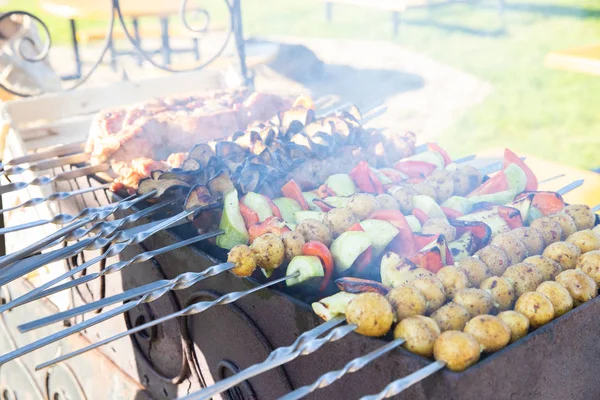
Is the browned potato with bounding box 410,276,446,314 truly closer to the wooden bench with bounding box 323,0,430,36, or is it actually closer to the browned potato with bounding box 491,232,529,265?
the browned potato with bounding box 491,232,529,265

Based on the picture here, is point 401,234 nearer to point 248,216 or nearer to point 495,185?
point 248,216

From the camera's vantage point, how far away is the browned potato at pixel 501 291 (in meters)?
1.90

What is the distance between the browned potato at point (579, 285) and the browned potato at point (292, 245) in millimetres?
876

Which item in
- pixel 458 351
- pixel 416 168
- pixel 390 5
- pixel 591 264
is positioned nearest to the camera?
pixel 458 351

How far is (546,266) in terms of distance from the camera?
2064 millimetres

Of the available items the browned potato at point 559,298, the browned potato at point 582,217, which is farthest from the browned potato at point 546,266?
the browned potato at point 582,217

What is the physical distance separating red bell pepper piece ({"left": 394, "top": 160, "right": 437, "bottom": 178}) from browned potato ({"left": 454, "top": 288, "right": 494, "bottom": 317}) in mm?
1241

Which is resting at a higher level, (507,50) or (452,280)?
(452,280)

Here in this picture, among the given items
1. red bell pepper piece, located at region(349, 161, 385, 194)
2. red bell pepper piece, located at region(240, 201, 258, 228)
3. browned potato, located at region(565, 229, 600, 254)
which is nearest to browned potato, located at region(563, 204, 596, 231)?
browned potato, located at region(565, 229, 600, 254)

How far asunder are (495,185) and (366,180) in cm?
59

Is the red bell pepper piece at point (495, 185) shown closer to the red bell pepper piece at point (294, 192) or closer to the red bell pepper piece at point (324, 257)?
the red bell pepper piece at point (294, 192)

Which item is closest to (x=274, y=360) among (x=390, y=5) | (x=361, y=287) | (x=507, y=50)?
(x=361, y=287)

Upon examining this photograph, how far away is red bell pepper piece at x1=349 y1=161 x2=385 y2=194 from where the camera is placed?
9.07 ft

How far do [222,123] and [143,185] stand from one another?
1115 mm
